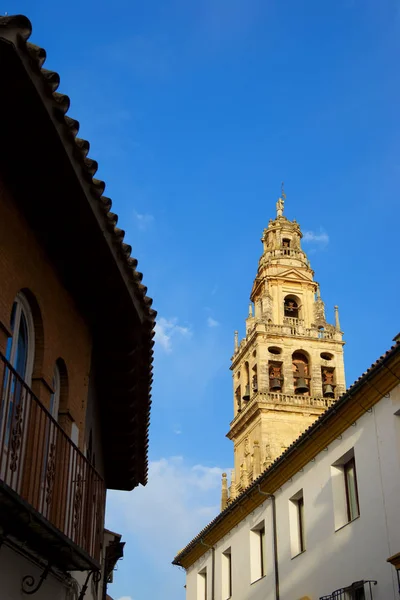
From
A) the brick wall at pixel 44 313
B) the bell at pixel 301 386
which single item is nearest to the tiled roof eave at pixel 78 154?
the brick wall at pixel 44 313

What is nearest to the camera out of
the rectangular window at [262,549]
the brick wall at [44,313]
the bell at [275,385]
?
the brick wall at [44,313]

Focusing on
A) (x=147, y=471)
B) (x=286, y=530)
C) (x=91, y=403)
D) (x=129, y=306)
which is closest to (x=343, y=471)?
(x=286, y=530)

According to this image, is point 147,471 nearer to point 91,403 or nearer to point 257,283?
point 91,403

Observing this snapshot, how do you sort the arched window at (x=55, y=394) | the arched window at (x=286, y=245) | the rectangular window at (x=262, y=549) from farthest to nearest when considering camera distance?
the arched window at (x=286, y=245) < the rectangular window at (x=262, y=549) < the arched window at (x=55, y=394)

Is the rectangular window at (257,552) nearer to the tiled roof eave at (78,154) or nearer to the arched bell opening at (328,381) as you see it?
the tiled roof eave at (78,154)

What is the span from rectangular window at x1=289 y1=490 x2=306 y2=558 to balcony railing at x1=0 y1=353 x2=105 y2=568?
12.1 metres

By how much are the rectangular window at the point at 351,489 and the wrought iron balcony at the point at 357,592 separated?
144cm

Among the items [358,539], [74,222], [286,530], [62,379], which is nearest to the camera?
[74,222]

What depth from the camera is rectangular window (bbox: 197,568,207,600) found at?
1110 inches

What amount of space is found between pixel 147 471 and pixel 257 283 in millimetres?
46001

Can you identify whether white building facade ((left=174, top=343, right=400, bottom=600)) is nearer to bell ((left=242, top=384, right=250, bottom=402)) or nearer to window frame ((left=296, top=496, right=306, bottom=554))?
window frame ((left=296, top=496, right=306, bottom=554))

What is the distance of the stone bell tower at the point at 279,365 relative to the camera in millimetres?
51688

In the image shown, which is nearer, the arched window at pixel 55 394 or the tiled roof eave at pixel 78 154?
the tiled roof eave at pixel 78 154

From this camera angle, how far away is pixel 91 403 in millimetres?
10148
